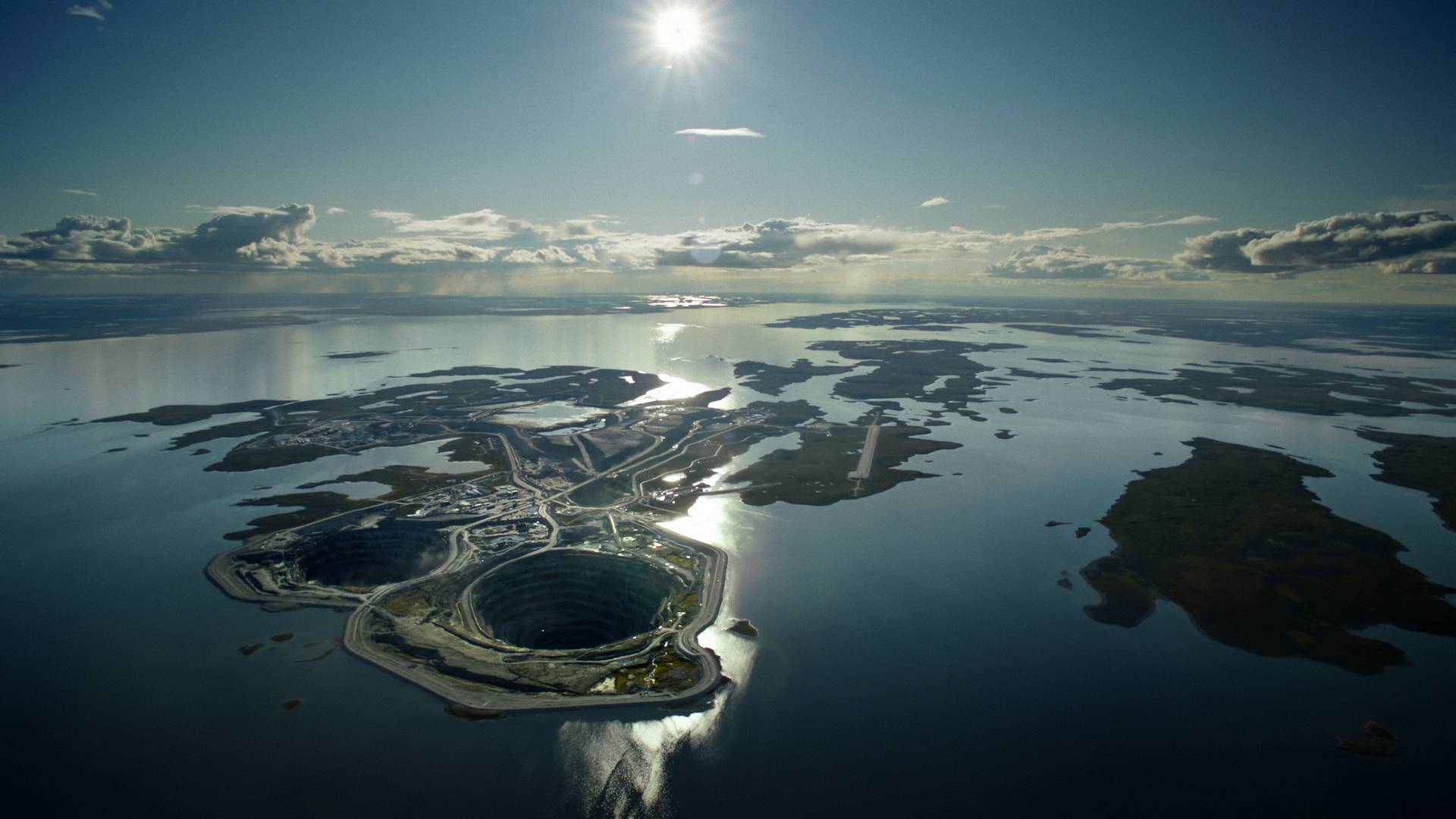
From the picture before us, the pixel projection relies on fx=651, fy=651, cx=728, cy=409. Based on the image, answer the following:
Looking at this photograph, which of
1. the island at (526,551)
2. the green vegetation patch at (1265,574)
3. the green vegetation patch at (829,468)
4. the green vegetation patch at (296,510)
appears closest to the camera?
the island at (526,551)

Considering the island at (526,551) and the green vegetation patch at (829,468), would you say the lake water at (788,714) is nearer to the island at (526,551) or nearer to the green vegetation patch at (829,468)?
the island at (526,551)

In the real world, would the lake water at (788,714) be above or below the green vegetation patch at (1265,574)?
below

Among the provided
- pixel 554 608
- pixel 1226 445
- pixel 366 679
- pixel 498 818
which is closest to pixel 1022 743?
pixel 498 818

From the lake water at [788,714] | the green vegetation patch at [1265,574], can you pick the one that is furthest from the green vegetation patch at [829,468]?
the green vegetation patch at [1265,574]

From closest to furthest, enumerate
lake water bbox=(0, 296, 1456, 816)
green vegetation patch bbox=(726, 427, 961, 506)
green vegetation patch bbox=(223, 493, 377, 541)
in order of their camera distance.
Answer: lake water bbox=(0, 296, 1456, 816) < green vegetation patch bbox=(223, 493, 377, 541) < green vegetation patch bbox=(726, 427, 961, 506)

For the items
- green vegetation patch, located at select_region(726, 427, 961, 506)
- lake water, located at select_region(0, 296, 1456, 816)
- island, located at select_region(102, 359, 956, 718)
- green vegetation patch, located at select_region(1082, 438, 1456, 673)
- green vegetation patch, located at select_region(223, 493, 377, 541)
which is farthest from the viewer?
green vegetation patch, located at select_region(726, 427, 961, 506)

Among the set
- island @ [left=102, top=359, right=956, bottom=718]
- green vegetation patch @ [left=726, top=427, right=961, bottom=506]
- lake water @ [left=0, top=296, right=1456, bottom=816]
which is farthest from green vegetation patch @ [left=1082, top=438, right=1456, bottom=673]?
island @ [left=102, top=359, right=956, bottom=718]

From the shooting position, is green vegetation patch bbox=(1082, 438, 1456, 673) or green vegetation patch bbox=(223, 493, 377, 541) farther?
green vegetation patch bbox=(223, 493, 377, 541)

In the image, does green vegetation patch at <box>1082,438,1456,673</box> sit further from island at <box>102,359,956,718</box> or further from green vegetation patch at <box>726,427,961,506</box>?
island at <box>102,359,956,718</box>
